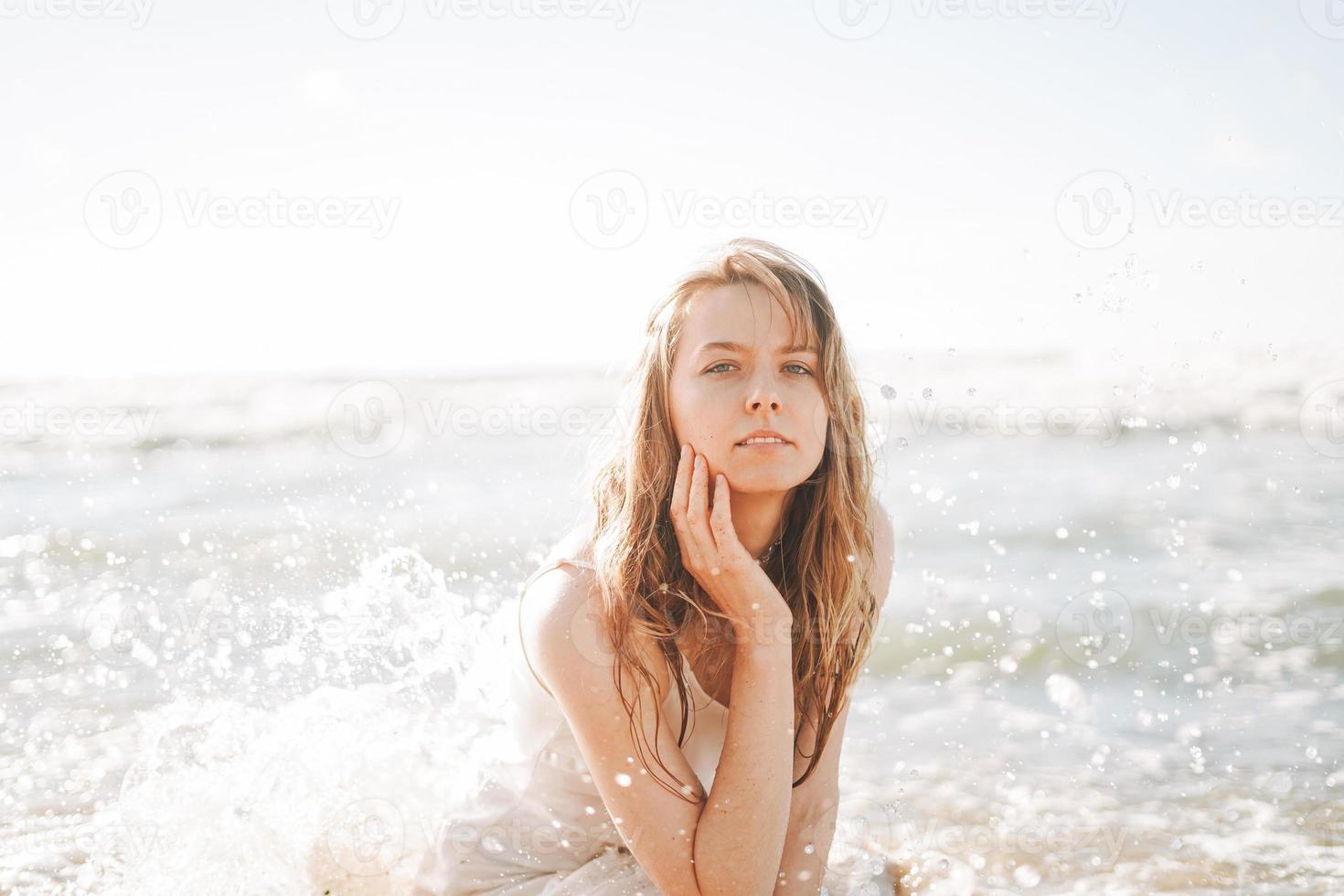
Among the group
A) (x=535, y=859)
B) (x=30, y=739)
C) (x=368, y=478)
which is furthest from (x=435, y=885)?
(x=368, y=478)

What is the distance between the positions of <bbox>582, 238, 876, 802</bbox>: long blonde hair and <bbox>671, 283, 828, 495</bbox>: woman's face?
70 millimetres

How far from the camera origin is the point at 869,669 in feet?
24.3

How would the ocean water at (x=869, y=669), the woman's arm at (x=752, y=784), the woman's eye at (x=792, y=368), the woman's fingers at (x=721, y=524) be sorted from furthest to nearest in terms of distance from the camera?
the ocean water at (x=869, y=669) → the woman's eye at (x=792, y=368) → the woman's fingers at (x=721, y=524) → the woman's arm at (x=752, y=784)

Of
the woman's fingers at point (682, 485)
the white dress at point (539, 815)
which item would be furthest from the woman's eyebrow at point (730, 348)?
the white dress at point (539, 815)

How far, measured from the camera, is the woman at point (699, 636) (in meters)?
3.09

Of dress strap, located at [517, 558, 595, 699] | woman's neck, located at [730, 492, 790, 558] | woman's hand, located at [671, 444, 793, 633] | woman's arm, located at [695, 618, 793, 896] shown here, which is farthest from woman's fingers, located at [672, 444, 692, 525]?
woman's arm, located at [695, 618, 793, 896]

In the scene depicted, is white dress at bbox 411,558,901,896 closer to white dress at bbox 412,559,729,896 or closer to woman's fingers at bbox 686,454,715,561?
white dress at bbox 412,559,729,896

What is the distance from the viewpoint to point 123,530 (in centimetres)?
1217

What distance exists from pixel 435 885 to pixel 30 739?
3894 millimetres

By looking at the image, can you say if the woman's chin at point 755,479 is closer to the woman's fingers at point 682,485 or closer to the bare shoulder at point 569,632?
the woman's fingers at point 682,485

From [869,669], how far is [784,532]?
13.1 ft

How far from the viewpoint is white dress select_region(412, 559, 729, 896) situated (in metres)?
3.40

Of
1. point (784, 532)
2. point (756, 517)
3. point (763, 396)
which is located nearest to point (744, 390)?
point (763, 396)

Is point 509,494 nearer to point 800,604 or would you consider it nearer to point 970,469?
point 970,469
